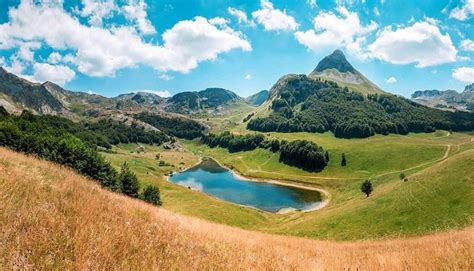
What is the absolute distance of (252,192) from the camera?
145 meters

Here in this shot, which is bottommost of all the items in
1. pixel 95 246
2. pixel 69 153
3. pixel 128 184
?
pixel 128 184

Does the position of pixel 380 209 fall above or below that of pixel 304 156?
below

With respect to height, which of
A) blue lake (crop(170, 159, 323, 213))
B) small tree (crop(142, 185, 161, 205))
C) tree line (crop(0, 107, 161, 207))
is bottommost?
blue lake (crop(170, 159, 323, 213))

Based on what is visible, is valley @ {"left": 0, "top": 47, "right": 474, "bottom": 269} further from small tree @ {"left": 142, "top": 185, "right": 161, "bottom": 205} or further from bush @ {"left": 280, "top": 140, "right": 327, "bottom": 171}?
bush @ {"left": 280, "top": 140, "right": 327, "bottom": 171}

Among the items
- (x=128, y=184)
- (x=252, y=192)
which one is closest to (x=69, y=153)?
(x=128, y=184)

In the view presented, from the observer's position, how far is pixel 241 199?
134 metres

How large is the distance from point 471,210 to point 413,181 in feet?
65.7

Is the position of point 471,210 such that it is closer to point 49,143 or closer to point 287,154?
point 49,143

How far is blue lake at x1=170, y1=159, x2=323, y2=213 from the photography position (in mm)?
123488

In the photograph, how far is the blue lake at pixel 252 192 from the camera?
405 ft

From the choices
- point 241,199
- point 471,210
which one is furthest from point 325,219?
point 241,199

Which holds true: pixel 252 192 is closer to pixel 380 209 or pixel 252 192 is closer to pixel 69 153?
pixel 380 209

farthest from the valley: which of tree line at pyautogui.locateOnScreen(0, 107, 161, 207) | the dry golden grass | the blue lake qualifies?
the blue lake

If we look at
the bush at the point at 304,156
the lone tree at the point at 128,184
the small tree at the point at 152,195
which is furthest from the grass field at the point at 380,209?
the bush at the point at 304,156
